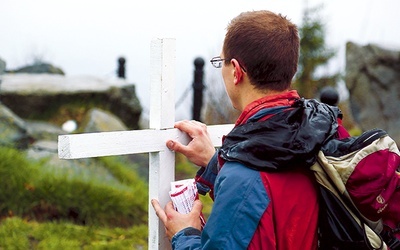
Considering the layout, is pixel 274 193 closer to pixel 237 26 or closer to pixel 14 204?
pixel 237 26

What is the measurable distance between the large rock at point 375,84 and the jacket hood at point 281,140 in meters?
6.26

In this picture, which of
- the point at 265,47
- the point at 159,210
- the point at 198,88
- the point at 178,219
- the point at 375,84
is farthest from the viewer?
the point at 375,84

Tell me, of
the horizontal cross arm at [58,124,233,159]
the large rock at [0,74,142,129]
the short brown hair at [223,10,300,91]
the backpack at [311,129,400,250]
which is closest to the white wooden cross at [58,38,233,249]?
the horizontal cross arm at [58,124,233,159]

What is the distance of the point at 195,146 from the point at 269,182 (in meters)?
0.64

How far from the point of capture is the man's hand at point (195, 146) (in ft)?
8.11

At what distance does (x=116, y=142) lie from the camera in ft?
7.61

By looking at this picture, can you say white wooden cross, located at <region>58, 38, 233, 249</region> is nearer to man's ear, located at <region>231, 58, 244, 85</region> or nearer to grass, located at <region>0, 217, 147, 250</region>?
man's ear, located at <region>231, 58, 244, 85</region>

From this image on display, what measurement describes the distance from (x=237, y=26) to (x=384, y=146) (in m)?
0.55

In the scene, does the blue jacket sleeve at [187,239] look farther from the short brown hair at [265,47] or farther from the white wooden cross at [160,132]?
the short brown hair at [265,47]

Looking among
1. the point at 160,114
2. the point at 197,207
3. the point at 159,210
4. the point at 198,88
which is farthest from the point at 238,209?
the point at 198,88

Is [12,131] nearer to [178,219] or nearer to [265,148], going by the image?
[178,219]

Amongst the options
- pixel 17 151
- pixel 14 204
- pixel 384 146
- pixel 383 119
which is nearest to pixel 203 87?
pixel 383 119

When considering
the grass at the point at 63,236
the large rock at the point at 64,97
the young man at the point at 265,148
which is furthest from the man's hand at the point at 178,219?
the large rock at the point at 64,97

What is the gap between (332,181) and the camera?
6.30ft
